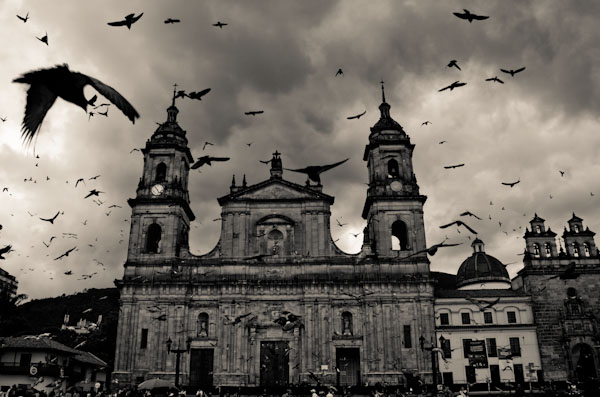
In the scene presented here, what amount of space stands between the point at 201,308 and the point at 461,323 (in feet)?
73.1

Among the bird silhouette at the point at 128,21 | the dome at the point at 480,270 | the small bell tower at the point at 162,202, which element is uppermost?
the small bell tower at the point at 162,202

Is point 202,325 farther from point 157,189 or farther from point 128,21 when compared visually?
point 128,21

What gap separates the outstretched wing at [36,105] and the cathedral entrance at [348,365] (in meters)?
39.5

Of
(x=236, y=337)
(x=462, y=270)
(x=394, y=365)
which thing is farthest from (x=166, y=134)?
(x=462, y=270)

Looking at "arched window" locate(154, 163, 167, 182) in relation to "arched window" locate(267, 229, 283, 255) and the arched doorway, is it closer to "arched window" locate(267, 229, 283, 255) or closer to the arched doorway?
"arched window" locate(267, 229, 283, 255)

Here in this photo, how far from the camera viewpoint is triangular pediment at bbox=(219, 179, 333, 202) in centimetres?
4650

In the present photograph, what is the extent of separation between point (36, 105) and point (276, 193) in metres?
41.9

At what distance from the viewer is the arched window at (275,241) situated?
148 feet

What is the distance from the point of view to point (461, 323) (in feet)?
149

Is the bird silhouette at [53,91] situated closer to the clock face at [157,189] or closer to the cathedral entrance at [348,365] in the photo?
the cathedral entrance at [348,365]

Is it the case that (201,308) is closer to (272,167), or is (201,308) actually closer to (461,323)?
(272,167)

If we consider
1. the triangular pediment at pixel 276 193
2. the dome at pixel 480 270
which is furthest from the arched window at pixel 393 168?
the dome at pixel 480 270

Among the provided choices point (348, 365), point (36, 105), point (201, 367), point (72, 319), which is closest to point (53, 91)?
point (36, 105)

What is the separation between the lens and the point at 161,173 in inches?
1923
